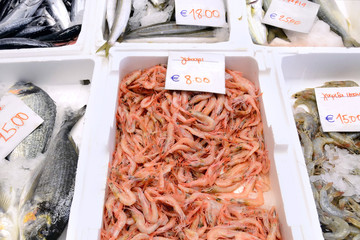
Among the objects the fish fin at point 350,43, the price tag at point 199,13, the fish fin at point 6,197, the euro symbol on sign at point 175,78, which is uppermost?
the price tag at point 199,13

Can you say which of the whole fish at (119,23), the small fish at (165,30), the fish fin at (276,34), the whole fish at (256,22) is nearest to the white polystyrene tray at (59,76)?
the whole fish at (119,23)

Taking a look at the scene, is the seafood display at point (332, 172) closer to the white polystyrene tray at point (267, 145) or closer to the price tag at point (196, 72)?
the white polystyrene tray at point (267, 145)

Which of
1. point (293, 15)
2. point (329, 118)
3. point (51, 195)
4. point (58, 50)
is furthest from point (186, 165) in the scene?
point (293, 15)

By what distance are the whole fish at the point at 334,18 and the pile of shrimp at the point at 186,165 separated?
100 cm

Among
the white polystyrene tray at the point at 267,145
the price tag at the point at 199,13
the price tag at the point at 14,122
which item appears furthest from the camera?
the price tag at the point at 199,13

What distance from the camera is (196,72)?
2037mm

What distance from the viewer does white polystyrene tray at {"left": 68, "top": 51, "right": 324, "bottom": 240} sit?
1.53 meters

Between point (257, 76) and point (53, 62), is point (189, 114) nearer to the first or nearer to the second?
point (257, 76)

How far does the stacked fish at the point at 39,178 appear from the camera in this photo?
1.61 meters

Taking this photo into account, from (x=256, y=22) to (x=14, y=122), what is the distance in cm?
193

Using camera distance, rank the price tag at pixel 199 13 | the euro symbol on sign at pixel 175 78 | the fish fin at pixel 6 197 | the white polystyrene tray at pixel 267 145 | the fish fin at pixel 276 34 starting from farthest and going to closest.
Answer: the fish fin at pixel 276 34, the price tag at pixel 199 13, the euro symbol on sign at pixel 175 78, the fish fin at pixel 6 197, the white polystyrene tray at pixel 267 145

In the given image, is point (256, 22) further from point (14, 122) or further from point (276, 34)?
point (14, 122)

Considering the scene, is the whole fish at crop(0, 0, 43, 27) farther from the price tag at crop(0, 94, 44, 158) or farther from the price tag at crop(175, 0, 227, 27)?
the price tag at crop(175, 0, 227, 27)

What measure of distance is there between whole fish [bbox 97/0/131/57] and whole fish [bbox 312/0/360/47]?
1.59 meters
